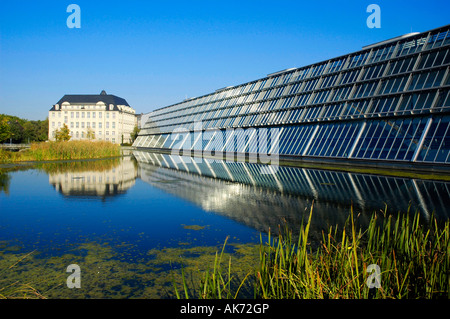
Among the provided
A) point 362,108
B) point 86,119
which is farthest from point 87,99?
point 362,108

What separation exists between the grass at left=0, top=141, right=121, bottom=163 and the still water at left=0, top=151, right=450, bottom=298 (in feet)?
54.3

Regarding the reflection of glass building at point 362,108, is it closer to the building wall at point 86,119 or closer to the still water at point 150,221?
the still water at point 150,221

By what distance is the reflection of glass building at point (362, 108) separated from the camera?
25484mm

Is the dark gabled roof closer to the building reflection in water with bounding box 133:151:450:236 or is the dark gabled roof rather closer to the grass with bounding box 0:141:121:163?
the grass with bounding box 0:141:121:163

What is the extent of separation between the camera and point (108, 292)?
16.2ft

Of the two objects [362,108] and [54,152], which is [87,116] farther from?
[362,108]

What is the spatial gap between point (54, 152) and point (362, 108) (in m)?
32.9

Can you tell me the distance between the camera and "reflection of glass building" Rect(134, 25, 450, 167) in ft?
83.6

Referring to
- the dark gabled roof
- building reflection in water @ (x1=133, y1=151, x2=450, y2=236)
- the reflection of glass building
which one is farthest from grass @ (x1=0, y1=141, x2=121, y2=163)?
the dark gabled roof

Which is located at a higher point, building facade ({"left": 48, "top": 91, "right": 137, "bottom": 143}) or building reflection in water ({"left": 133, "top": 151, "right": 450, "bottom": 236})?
building facade ({"left": 48, "top": 91, "right": 137, "bottom": 143})

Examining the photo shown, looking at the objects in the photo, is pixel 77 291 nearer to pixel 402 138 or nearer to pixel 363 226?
pixel 363 226

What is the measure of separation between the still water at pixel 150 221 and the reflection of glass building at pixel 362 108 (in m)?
9.66

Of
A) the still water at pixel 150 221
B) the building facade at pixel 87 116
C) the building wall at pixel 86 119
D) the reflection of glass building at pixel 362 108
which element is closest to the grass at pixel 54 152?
the still water at pixel 150 221
